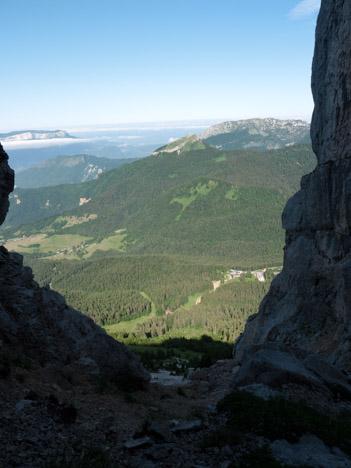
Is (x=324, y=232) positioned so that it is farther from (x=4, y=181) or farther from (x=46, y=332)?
(x=4, y=181)

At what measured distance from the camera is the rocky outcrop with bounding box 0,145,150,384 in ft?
84.7

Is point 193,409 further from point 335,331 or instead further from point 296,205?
point 296,205

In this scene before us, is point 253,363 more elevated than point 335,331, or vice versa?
point 253,363

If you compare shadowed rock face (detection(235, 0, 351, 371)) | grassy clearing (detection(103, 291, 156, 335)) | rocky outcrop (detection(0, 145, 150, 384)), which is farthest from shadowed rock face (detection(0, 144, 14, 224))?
grassy clearing (detection(103, 291, 156, 335))

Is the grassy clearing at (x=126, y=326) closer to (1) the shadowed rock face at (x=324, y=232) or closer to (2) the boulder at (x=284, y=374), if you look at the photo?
(1) the shadowed rock face at (x=324, y=232)

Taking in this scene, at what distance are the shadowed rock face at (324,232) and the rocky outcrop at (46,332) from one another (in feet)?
60.8

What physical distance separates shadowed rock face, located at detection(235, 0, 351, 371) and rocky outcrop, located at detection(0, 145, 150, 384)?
60.8 feet

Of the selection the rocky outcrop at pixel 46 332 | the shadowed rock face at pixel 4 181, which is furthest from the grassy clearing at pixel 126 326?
the shadowed rock face at pixel 4 181

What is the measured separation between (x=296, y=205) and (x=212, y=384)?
24680mm

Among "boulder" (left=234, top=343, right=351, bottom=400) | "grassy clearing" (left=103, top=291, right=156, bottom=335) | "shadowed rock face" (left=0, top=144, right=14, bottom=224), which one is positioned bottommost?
"grassy clearing" (left=103, top=291, right=156, bottom=335)

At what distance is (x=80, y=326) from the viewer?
30375 mm

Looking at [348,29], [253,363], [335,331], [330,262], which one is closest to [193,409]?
[253,363]

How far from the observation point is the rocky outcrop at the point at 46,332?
2581 centimetres

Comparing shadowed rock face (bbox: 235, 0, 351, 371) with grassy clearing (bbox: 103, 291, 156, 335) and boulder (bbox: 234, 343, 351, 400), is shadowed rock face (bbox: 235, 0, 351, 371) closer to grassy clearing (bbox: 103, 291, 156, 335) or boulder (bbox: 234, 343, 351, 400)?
boulder (bbox: 234, 343, 351, 400)
